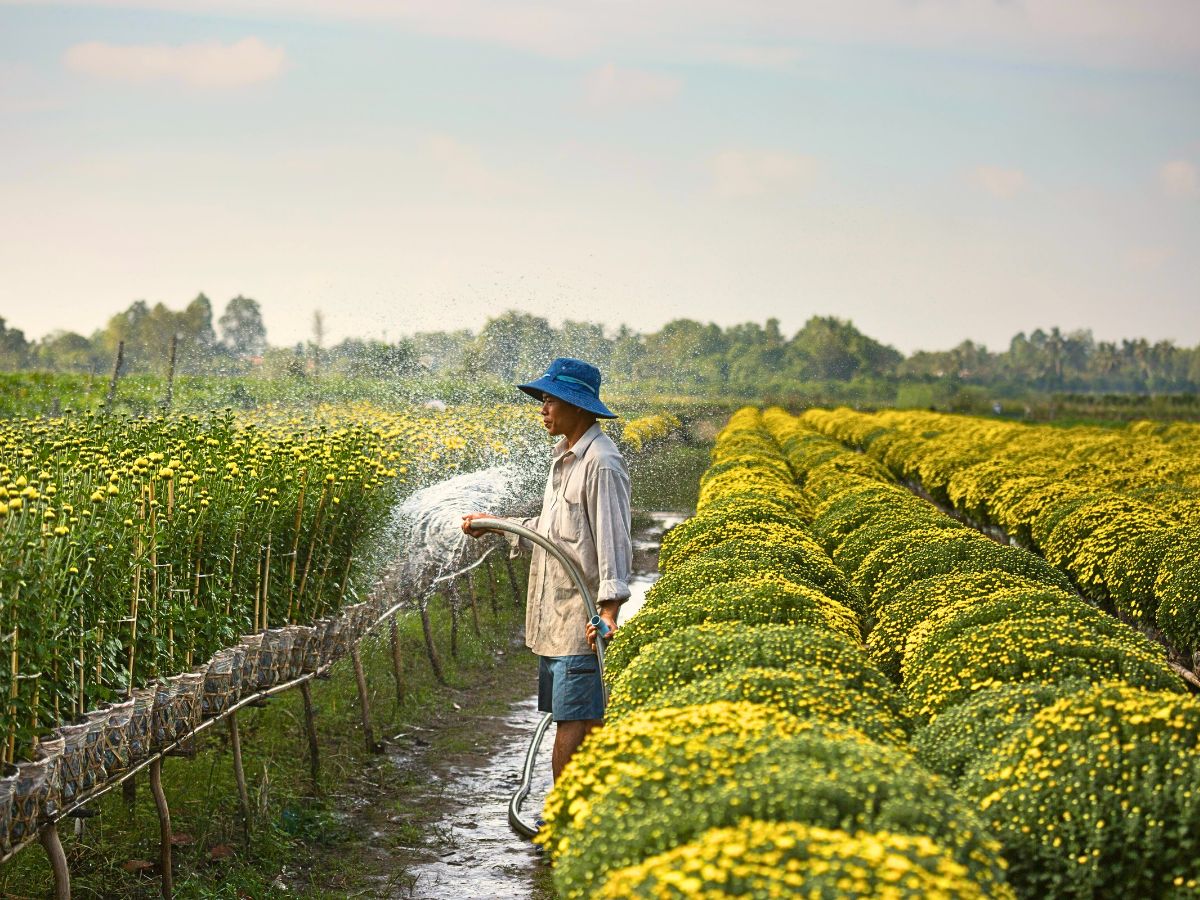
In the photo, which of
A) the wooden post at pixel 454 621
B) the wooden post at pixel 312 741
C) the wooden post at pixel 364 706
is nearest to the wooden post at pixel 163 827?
the wooden post at pixel 312 741

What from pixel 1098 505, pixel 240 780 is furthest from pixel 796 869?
pixel 1098 505

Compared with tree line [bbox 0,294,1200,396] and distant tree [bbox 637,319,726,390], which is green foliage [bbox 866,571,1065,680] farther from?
distant tree [bbox 637,319,726,390]

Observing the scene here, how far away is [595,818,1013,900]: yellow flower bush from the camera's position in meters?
2.45

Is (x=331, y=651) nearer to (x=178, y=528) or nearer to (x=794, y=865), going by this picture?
(x=178, y=528)

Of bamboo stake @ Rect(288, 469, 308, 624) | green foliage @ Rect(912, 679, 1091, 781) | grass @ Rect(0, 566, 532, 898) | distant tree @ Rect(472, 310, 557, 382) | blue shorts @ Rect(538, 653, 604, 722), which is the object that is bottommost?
grass @ Rect(0, 566, 532, 898)

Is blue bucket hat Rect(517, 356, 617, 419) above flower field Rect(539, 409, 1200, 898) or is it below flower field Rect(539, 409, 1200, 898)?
above

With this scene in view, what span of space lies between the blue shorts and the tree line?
14777mm

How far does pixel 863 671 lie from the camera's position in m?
4.46

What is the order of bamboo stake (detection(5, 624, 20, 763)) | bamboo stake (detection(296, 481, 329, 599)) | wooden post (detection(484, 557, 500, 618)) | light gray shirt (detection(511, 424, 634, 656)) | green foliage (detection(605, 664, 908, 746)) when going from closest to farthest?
green foliage (detection(605, 664, 908, 746)) < bamboo stake (detection(5, 624, 20, 763)) < light gray shirt (detection(511, 424, 634, 656)) < bamboo stake (detection(296, 481, 329, 599)) < wooden post (detection(484, 557, 500, 618))

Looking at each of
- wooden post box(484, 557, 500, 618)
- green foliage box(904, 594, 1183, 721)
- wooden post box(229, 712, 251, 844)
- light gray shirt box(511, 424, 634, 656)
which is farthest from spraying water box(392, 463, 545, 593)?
green foliage box(904, 594, 1183, 721)

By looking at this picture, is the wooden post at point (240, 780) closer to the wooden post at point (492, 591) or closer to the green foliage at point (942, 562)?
the green foliage at point (942, 562)

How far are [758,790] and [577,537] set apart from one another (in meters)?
3.04

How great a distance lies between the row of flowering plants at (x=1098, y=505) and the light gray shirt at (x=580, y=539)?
5179 mm

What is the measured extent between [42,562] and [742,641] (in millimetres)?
2647
